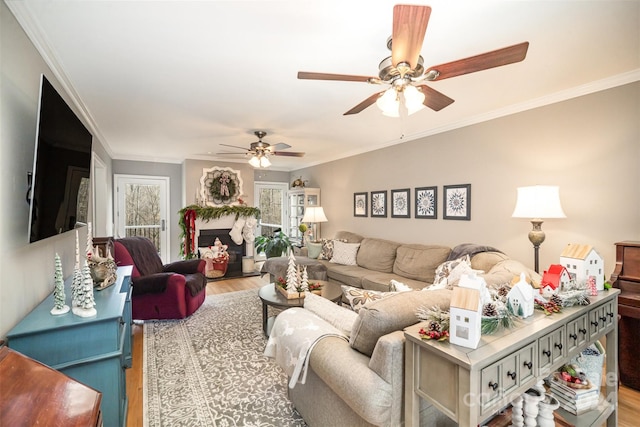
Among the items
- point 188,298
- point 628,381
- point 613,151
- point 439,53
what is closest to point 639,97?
point 613,151

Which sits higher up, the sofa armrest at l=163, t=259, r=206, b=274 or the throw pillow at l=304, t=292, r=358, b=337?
the throw pillow at l=304, t=292, r=358, b=337

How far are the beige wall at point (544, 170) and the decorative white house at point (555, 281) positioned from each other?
4.40 feet

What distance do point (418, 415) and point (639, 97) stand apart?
9.90 ft

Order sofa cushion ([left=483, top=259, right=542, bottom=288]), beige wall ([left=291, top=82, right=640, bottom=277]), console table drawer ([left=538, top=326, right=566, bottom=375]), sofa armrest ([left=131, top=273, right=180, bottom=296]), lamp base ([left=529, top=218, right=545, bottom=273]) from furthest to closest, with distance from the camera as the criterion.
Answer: sofa armrest ([left=131, top=273, right=180, bottom=296])
lamp base ([left=529, top=218, right=545, bottom=273])
beige wall ([left=291, top=82, right=640, bottom=277])
sofa cushion ([left=483, top=259, right=542, bottom=288])
console table drawer ([left=538, top=326, right=566, bottom=375])

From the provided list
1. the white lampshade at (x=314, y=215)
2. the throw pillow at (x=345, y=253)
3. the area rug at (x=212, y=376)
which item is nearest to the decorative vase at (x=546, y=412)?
the area rug at (x=212, y=376)

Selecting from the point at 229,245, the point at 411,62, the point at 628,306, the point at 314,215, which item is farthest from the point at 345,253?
the point at 411,62

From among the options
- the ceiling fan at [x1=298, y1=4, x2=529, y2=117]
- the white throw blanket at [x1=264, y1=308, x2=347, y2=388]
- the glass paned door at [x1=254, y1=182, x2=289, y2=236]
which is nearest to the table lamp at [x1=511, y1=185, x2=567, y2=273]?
the ceiling fan at [x1=298, y1=4, x2=529, y2=117]

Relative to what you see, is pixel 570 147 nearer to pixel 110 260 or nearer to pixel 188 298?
pixel 110 260

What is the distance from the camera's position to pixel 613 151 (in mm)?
2525

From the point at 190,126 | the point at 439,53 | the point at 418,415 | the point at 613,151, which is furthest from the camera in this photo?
the point at 190,126

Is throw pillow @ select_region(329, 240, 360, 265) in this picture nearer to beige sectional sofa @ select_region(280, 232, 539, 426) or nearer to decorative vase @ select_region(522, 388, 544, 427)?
beige sectional sofa @ select_region(280, 232, 539, 426)

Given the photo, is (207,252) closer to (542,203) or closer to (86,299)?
(86,299)

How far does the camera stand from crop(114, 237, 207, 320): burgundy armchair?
3393mm

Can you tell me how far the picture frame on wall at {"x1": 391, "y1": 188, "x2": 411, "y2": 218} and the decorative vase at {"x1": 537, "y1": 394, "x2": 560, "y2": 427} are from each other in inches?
116
